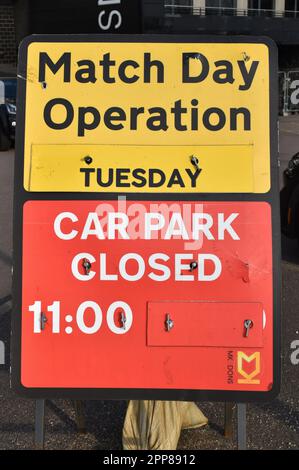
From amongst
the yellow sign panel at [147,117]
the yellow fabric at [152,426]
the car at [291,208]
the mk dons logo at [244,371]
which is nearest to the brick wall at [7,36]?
the car at [291,208]

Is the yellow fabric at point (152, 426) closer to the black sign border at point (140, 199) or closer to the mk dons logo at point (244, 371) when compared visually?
the black sign border at point (140, 199)

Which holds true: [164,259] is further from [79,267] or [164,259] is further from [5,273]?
[5,273]

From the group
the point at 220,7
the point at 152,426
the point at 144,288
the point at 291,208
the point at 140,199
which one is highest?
the point at 220,7

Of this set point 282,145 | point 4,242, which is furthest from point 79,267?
point 282,145

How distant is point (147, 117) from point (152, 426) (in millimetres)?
1460

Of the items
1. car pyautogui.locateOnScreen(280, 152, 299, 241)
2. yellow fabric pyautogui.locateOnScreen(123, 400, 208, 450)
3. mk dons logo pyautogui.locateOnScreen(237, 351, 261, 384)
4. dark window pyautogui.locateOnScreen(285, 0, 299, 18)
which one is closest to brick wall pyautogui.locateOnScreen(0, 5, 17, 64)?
dark window pyautogui.locateOnScreen(285, 0, 299, 18)

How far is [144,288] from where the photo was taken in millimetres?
2100

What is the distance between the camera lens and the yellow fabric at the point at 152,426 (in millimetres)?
2508

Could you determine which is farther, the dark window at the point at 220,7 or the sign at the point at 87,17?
the dark window at the point at 220,7

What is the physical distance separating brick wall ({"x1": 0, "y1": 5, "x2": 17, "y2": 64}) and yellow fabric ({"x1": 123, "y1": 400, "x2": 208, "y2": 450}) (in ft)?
77.1

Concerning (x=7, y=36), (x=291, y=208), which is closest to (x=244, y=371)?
(x=291, y=208)

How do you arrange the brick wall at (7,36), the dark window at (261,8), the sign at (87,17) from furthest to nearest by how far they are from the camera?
1. the dark window at (261,8)
2. the brick wall at (7,36)
3. the sign at (87,17)

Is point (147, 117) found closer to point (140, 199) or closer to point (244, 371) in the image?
point (140, 199)

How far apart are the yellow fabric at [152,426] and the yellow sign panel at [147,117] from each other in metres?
1.12
